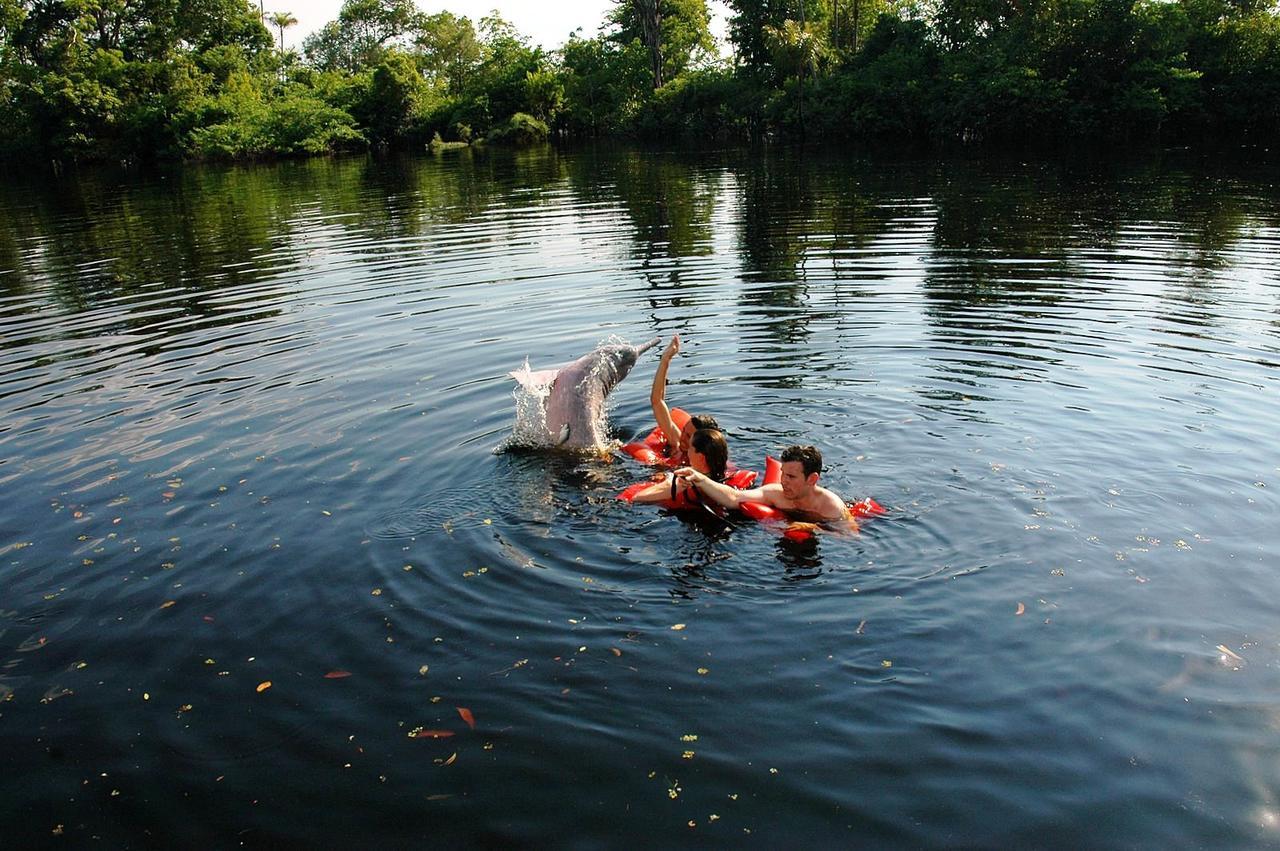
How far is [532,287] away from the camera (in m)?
18.3

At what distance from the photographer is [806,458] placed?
26.3 feet

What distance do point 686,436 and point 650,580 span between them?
2318 millimetres

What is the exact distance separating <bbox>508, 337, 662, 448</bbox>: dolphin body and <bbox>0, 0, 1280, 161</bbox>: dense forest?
135 feet

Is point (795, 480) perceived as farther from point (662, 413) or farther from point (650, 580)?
point (662, 413)

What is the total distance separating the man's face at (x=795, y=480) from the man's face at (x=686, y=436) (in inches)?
49.4

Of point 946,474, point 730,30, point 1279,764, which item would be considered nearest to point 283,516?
point 946,474

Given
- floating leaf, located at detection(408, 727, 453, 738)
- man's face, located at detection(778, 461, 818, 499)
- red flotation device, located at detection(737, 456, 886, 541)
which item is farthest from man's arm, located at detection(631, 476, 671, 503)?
floating leaf, located at detection(408, 727, 453, 738)

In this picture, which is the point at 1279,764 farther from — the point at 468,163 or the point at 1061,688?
the point at 468,163

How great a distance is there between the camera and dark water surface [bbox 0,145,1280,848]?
520 cm

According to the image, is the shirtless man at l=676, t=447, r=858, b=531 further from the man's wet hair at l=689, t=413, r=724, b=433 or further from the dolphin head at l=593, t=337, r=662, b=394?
the dolphin head at l=593, t=337, r=662, b=394

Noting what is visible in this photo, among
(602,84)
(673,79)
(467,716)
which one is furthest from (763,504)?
(602,84)

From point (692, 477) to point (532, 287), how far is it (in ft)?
35.2

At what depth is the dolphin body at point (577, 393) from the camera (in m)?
10.1

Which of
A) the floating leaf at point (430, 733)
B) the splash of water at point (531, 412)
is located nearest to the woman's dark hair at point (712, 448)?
the splash of water at point (531, 412)
